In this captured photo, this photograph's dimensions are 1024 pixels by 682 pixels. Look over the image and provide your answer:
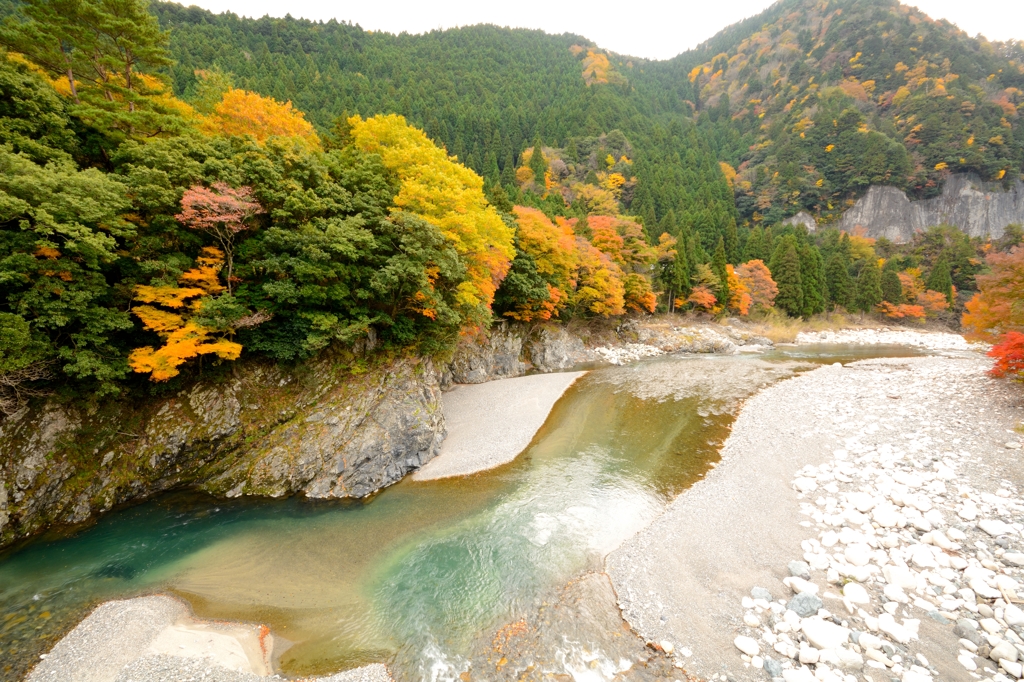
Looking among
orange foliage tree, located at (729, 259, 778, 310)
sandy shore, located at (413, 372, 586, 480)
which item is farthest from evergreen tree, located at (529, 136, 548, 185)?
sandy shore, located at (413, 372, 586, 480)

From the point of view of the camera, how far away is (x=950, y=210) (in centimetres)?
7556

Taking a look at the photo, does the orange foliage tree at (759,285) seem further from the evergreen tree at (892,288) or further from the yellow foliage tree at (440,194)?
the yellow foliage tree at (440,194)

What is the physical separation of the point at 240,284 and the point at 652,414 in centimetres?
1816

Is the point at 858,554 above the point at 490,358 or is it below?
below

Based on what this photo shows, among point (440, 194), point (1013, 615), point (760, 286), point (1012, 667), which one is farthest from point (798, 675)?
point (760, 286)

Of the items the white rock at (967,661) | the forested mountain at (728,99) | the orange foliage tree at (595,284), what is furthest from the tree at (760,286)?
the white rock at (967,661)

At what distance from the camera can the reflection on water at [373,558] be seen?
7.37 metres

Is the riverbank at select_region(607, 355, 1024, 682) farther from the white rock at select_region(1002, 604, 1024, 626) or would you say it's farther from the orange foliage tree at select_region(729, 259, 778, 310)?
the orange foliage tree at select_region(729, 259, 778, 310)

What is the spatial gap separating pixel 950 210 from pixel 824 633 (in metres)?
113

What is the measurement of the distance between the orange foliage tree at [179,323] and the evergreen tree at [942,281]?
81385mm

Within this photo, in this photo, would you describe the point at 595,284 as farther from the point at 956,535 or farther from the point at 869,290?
the point at 869,290

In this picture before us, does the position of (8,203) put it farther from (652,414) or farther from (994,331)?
(994,331)

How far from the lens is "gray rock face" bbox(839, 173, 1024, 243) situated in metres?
74.7

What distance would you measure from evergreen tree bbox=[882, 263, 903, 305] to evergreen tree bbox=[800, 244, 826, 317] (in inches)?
451
